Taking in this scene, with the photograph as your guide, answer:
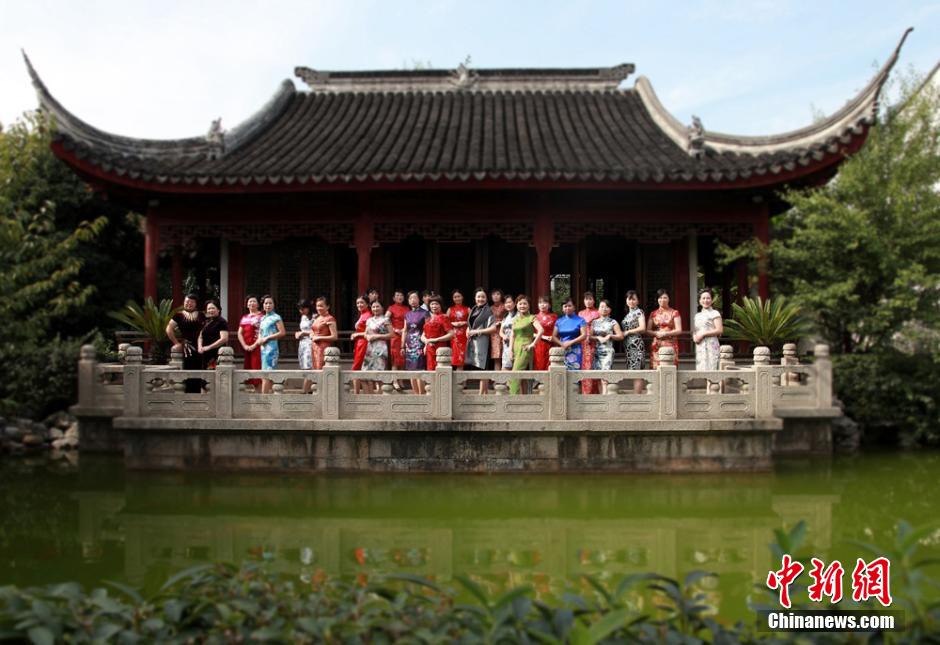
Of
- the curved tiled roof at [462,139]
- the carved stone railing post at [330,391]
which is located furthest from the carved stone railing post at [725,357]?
the carved stone railing post at [330,391]

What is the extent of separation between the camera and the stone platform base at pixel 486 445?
24.9 ft

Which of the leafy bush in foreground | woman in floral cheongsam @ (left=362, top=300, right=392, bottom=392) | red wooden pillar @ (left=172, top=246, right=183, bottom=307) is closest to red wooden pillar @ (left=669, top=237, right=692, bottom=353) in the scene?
woman in floral cheongsam @ (left=362, top=300, right=392, bottom=392)

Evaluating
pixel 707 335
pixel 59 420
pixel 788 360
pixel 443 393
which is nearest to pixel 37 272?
pixel 59 420

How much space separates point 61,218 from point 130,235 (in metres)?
1.31

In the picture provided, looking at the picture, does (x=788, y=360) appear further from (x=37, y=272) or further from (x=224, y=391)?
(x=37, y=272)

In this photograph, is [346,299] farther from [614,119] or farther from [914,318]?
[914,318]

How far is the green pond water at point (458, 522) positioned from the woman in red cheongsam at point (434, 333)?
4.99ft

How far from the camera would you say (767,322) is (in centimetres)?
896

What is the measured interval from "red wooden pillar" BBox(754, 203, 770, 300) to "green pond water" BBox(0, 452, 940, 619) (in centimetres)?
273

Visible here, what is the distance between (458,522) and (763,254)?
6263mm

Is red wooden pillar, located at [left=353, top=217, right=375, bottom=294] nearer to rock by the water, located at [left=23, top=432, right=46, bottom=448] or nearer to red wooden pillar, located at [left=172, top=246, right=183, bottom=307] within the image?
red wooden pillar, located at [left=172, top=246, right=183, bottom=307]

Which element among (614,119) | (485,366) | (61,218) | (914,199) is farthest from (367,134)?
(914,199)

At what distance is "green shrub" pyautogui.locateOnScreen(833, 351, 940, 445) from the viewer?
9117 mm

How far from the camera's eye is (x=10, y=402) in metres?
9.15
